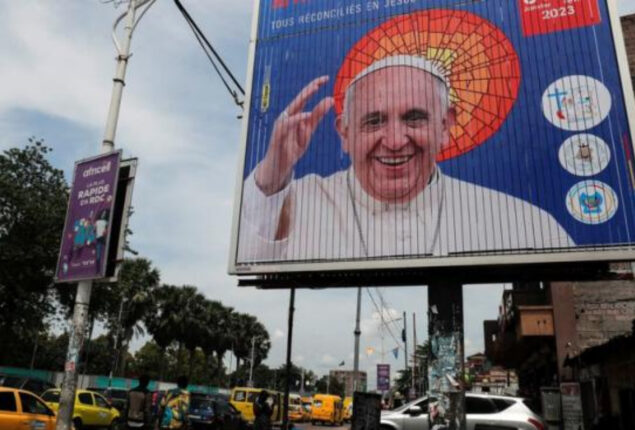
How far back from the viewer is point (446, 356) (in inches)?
429

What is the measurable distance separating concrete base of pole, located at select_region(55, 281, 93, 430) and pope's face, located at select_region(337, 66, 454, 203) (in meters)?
6.65

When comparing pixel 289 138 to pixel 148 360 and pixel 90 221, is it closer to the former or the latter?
pixel 90 221

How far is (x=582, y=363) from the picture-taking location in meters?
16.1

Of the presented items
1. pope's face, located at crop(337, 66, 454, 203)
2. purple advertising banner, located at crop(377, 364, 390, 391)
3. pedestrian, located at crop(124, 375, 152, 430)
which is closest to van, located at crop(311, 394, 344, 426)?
purple advertising banner, located at crop(377, 364, 390, 391)

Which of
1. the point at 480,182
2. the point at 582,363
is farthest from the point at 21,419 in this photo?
the point at 582,363

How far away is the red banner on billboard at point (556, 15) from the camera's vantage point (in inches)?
461

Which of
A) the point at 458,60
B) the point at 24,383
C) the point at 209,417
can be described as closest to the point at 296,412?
the point at 209,417

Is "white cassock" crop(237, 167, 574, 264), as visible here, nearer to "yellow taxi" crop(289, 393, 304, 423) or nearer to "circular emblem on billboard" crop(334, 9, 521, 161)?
"circular emblem on billboard" crop(334, 9, 521, 161)

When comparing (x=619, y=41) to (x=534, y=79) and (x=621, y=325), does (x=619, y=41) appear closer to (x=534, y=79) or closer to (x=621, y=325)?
(x=534, y=79)

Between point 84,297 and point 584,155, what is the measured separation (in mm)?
9770

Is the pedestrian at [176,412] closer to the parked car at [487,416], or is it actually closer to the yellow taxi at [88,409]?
the parked car at [487,416]

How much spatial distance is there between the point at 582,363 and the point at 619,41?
9.63 m

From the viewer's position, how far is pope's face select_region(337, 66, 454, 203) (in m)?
12.2

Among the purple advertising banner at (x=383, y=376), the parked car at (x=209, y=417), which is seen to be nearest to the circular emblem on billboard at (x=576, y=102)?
the parked car at (x=209, y=417)
